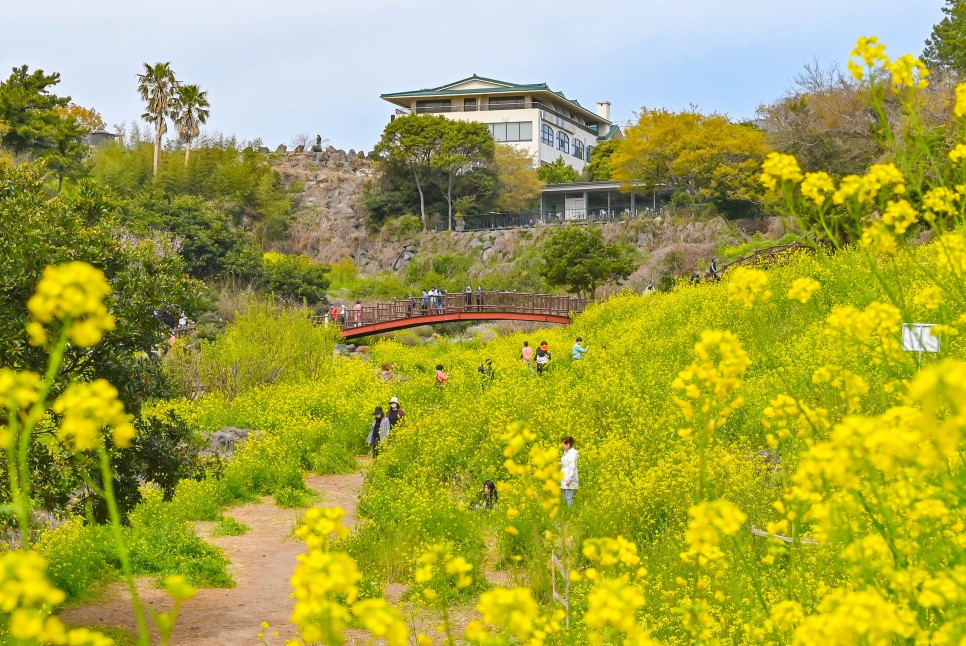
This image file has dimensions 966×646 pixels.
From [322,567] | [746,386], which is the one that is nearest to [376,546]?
[746,386]

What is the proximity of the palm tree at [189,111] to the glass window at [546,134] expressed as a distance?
21.3 m

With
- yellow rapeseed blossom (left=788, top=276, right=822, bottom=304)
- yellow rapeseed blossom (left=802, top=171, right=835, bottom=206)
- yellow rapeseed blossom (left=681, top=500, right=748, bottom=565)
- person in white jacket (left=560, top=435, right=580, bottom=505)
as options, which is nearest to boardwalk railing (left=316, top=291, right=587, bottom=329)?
person in white jacket (left=560, top=435, right=580, bottom=505)

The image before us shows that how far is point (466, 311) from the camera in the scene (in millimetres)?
34625

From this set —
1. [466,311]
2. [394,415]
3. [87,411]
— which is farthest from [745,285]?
[466,311]

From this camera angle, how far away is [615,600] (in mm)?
2441

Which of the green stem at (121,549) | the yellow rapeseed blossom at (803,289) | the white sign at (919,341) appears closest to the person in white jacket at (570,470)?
the white sign at (919,341)

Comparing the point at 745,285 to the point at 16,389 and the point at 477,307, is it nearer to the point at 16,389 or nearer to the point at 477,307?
the point at 16,389

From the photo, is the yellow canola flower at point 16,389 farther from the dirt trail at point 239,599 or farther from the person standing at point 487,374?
the person standing at point 487,374

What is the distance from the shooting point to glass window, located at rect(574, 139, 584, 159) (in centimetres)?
6825

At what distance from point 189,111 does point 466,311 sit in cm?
2340

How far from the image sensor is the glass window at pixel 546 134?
208ft

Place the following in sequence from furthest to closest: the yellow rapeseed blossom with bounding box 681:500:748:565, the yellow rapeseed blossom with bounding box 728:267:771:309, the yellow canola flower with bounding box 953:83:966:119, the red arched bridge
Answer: the red arched bridge
the yellow canola flower with bounding box 953:83:966:119
the yellow rapeseed blossom with bounding box 728:267:771:309
the yellow rapeseed blossom with bounding box 681:500:748:565

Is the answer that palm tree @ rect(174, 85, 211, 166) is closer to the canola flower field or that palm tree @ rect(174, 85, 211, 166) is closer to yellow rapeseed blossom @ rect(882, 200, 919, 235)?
the canola flower field

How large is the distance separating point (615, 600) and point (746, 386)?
11968mm
